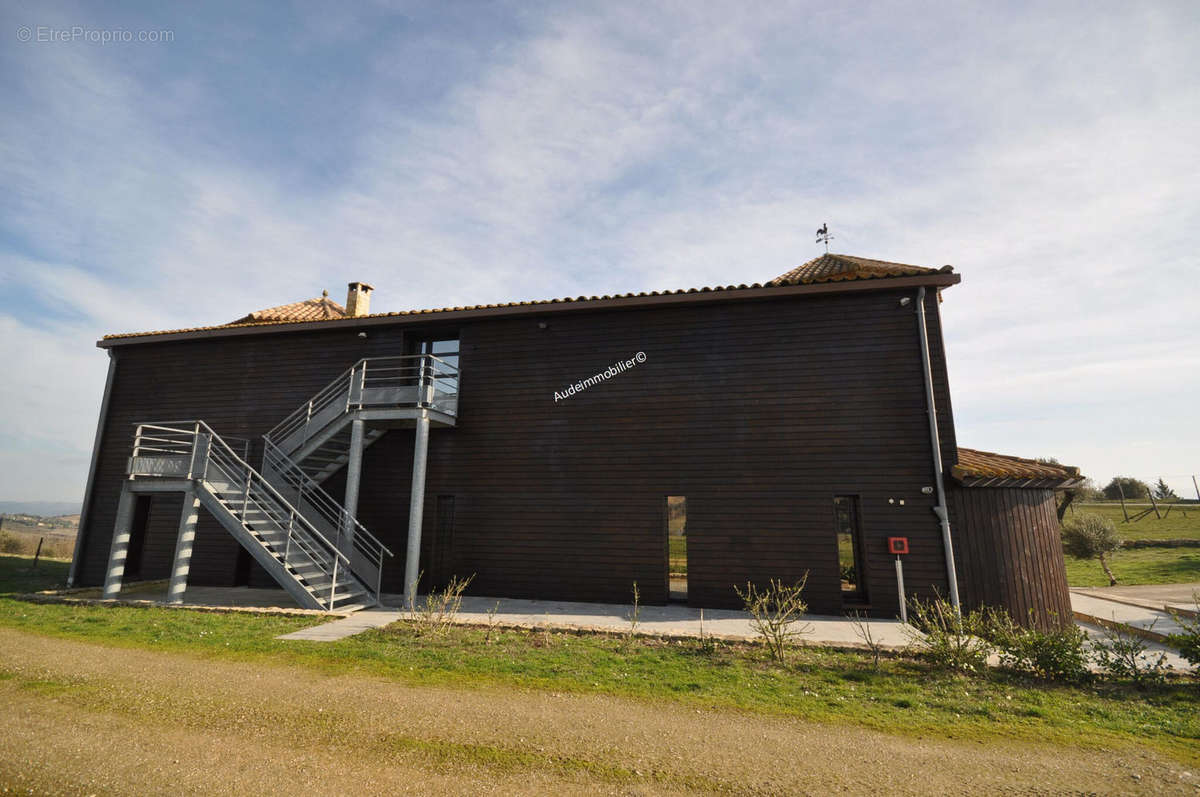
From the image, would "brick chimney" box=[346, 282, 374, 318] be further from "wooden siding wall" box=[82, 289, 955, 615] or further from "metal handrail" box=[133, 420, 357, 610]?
"metal handrail" box=[133, 420, 357, 610]

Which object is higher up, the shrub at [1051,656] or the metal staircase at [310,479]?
the metal staircase at [310,479]

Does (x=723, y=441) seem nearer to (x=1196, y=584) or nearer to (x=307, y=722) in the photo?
(x=307, y=722)

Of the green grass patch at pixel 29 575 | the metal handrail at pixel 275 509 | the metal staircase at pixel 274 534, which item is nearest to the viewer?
the metal staircase at pixel 274 534

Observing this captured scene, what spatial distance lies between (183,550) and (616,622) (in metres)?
9.01

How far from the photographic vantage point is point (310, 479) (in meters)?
12.7

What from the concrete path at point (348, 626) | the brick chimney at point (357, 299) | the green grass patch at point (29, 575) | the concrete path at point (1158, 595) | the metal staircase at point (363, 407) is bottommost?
the concrete path at point (1158, 595)

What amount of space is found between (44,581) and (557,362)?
15.3 metres

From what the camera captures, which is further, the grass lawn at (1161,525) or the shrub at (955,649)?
the grass lawn at (1161,525)

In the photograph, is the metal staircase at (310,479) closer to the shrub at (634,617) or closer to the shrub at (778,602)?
the shrub at (634,617)

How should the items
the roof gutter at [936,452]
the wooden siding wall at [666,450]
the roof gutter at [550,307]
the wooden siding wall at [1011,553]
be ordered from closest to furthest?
the wooden siding wall at [1011,553] < the roof gutter at [936,452] < the wooden siding wall at [666,450] < the roof gutter at [550,307]

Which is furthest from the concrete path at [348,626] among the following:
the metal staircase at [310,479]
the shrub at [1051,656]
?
the shrub at [1051,656]

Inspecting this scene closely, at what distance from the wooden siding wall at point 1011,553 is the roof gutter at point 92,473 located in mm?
21374

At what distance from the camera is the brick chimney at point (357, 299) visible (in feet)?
53.1

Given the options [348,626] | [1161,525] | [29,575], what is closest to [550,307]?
[348,626]
